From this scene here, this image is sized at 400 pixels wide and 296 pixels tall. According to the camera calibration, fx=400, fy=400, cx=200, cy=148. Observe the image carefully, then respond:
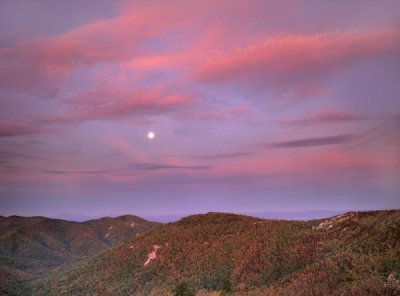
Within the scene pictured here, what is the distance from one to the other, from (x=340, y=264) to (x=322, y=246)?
4239 centimetres

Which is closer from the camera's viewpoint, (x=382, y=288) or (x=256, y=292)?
→ (x=382, y=288)

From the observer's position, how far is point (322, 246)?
19888cm

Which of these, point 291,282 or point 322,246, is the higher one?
point 322,246

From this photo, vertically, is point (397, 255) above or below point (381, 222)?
below

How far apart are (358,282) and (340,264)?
2181 cm

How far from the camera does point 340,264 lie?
515 ft

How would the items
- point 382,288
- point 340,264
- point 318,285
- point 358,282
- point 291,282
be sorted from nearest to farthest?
point 382,288 < point 358,282 < point 318,285 < point 340,264 < point 291,282

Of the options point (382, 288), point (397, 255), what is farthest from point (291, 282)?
point (382, 288)

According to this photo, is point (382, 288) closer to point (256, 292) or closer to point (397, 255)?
point (397, 255)

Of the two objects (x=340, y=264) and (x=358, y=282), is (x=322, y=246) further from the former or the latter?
(x=358, y=282)

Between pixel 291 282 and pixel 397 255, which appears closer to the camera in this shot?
pixel 397 255

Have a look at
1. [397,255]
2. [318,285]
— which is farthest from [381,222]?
→ [318,285]

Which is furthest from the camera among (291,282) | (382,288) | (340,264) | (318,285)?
(291,282)

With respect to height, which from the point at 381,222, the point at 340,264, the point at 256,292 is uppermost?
the point at 381,222
